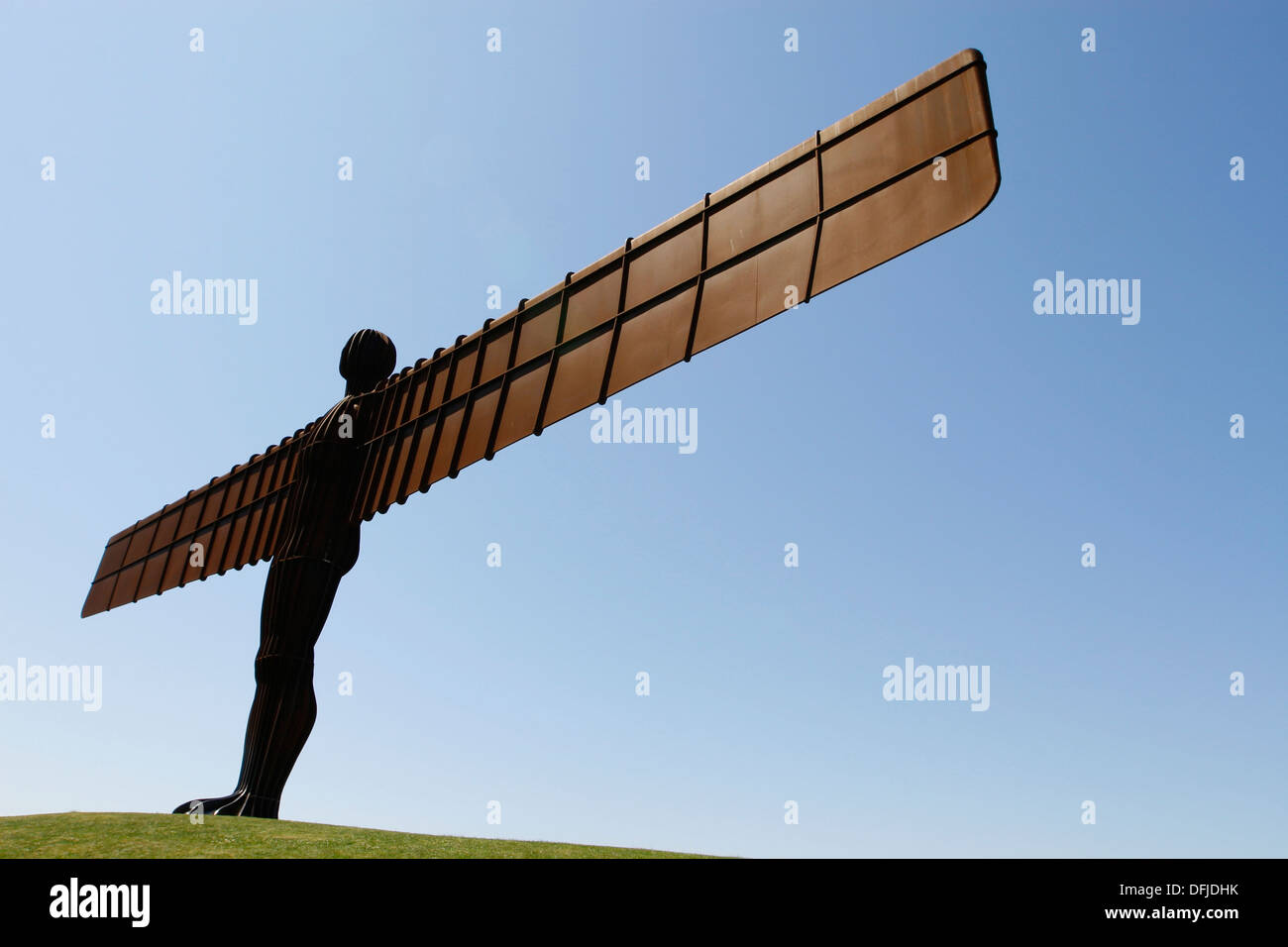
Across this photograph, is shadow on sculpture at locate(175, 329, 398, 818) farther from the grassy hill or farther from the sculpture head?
the grassy hill

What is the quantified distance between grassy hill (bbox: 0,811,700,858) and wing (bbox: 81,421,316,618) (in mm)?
4271

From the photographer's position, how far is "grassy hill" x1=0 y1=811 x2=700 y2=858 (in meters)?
7.41

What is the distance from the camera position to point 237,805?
10.4 metres

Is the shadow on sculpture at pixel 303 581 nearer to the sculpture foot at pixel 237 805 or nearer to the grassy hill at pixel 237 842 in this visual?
the sculpture foot at pixel 237 805

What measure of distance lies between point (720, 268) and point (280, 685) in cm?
713

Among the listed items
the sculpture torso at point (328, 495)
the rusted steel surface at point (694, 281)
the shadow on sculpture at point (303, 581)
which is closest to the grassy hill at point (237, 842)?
the shadow on sculpture at point (303, 581)

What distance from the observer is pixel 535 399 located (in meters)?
9.48

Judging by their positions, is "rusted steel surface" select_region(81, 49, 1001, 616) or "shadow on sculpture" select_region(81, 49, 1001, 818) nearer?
"rusted steel surface" select_region(81, 49, 1001, 616)

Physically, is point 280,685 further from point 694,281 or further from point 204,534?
point 694,281

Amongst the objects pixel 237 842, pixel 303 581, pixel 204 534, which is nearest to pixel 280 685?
pixel 303 581

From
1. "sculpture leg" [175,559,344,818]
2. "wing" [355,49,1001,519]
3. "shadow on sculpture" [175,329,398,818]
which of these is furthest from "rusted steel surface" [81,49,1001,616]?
"sculpture leg" [175,559,344,818]
